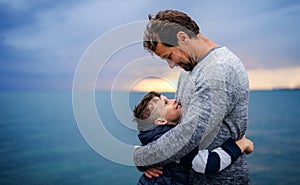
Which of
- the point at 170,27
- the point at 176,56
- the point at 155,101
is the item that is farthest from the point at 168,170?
the point at 170,27

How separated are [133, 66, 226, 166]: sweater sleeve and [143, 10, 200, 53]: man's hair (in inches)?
9.1

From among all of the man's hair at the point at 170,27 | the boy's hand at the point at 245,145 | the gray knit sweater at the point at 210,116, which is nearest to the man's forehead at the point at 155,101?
the gray knit sweater at the point at 210,116

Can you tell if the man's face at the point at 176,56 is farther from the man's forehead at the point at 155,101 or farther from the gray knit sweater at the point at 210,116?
the man's forehead at the point at 155,101

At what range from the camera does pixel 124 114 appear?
71.3 inches

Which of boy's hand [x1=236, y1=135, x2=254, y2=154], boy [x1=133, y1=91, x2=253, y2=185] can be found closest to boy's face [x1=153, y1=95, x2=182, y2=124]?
boy [x1=133, y1=91, x2=253, y2=185]

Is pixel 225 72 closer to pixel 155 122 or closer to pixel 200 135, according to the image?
pixel 200 135

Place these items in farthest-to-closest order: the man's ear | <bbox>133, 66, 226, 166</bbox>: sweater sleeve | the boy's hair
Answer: the boy's hair → the man's ear → <bbox>133, 66, 226, 166</bbox>: sweater sleeve

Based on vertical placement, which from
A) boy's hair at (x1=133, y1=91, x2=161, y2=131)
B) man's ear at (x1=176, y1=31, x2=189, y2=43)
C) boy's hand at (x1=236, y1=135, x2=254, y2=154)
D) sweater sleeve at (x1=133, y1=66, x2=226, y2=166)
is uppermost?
man's ear at (x1=176, y1=31, x2=189, y2=43)

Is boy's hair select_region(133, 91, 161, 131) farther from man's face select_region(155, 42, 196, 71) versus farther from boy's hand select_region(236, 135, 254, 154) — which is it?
boy's hand select_region(236, 135, 254, 154)

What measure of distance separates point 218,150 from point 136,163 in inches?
14.4

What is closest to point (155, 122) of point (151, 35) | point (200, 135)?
point (200, 135)

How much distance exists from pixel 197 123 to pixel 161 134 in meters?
0.23

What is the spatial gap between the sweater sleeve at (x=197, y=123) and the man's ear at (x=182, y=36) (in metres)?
0.20

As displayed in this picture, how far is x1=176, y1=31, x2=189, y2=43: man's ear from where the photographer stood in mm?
1458
